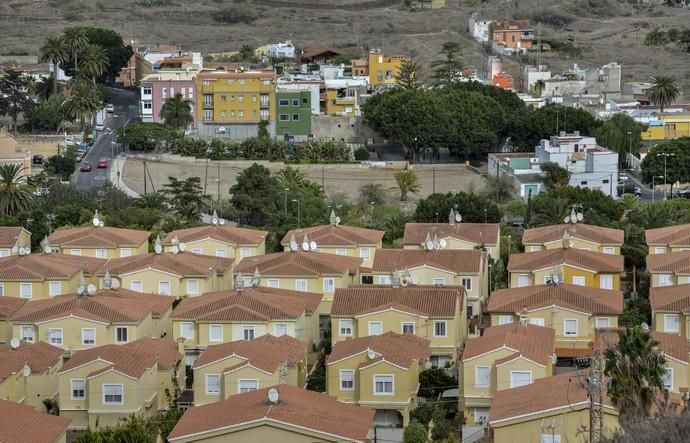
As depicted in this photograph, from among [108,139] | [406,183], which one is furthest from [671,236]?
[108,139]

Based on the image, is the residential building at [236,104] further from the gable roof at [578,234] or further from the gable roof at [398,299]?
the gable roof at [398,299]

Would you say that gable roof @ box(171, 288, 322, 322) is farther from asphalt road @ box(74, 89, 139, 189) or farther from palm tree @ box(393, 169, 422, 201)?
asphalt road @ box(74, 89, 139, 189)

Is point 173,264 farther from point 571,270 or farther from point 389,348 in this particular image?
point 389,348

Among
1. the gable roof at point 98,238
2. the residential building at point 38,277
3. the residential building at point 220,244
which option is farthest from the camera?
the residential building at point 220,244

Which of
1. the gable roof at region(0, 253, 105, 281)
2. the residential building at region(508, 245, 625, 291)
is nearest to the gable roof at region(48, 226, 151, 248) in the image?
the gable roof at region(0, 253, 105, 281)

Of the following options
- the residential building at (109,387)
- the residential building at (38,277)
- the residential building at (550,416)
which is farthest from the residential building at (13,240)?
the residential building at (550,416)

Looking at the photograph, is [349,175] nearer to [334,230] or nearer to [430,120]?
[430,120]
